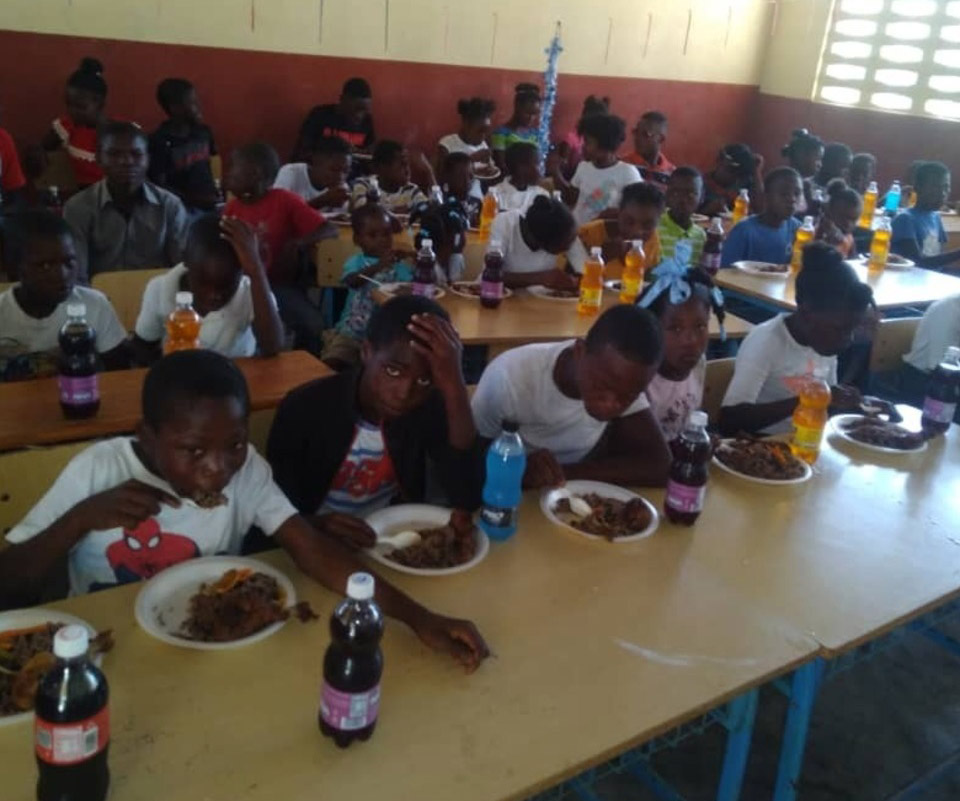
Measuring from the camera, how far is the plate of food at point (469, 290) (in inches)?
157

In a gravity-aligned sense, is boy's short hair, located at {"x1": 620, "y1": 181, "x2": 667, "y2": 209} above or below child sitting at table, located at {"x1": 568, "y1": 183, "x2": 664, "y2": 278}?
above

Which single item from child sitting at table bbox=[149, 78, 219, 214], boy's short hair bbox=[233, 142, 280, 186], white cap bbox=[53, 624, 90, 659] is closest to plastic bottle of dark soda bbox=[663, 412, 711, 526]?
white cap bbox=[53, 624, 90, 659]

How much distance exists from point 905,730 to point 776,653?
1502 millimetres

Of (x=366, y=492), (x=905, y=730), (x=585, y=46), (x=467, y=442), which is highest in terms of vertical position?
(x=585, y=46)

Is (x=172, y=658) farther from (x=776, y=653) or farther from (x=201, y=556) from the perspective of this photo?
(x=776, y=653)

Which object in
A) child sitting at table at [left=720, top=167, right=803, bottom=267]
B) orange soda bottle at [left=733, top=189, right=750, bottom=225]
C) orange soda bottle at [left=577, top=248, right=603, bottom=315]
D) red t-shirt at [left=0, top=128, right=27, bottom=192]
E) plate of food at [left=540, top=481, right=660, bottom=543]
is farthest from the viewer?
orange soda bottle at [left=733, top=189, right=750, bottom=225]

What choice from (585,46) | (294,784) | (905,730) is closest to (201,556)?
(294,784)

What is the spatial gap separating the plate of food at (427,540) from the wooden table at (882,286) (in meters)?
2.83

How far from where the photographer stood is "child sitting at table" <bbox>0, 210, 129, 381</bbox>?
2.71 metres

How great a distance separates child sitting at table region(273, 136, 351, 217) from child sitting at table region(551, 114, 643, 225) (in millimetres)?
1471

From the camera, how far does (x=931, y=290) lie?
484 centimetres

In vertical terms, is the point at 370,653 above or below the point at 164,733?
above

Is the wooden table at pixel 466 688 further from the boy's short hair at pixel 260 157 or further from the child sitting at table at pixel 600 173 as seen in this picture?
the child sitting at table at pixel 600 173

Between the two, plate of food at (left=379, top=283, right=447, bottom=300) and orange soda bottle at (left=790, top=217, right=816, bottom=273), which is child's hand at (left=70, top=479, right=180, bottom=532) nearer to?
plate of food at (left=379, top=283, right=447, bottom=300)
